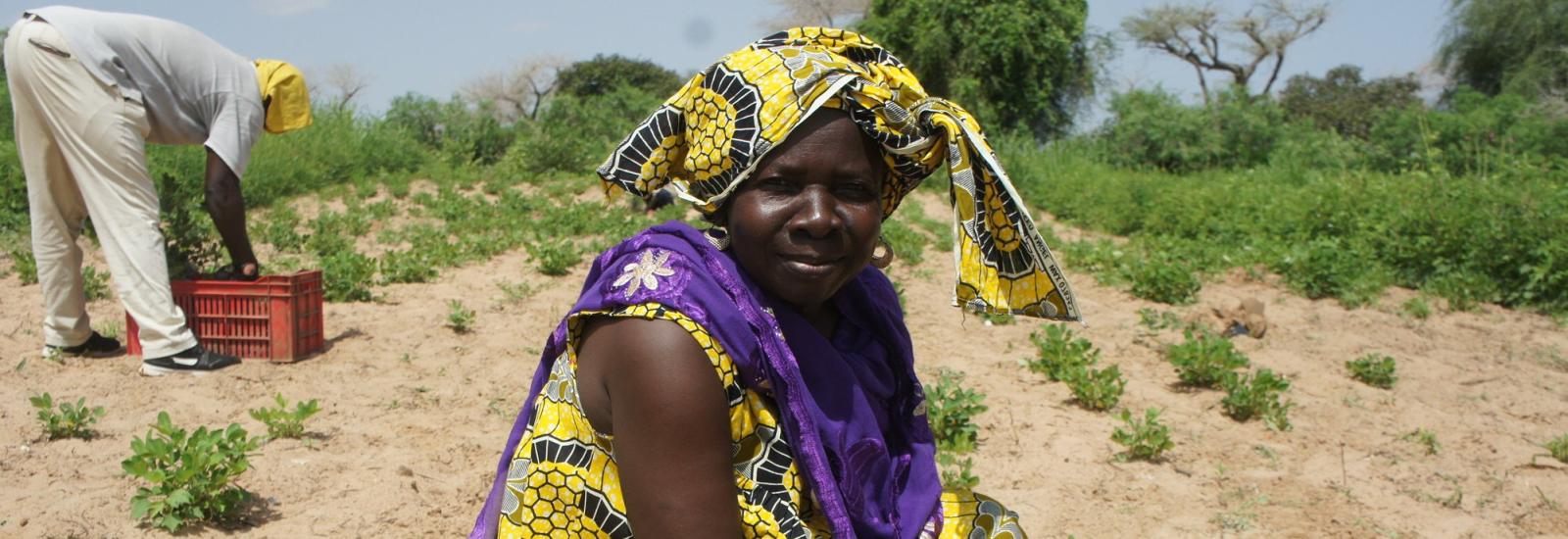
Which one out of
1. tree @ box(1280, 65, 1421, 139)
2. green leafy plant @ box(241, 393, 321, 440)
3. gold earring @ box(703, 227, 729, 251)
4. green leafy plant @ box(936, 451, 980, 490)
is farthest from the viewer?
tree @ box(1280, 65, 1421, 139)

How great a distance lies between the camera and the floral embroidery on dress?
5.25 feet

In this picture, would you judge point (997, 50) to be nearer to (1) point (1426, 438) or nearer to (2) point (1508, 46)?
(2) point (1508, 46)

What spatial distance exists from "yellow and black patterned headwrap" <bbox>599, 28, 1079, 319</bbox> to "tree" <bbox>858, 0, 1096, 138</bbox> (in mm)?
21530

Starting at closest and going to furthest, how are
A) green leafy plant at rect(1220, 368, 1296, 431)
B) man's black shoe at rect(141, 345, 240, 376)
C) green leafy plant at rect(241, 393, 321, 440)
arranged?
1. green leafy plant at rect(241, 393, 321, 440)
2. green leafy plant at rect(1220, 368, 1296, 431)
3. man's black shoe at rect(141, 345, 240, 376)

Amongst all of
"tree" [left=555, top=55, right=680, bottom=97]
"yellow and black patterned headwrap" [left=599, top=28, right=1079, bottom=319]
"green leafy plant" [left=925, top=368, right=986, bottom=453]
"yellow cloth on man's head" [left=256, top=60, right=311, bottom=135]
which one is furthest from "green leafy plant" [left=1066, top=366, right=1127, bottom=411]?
"tree" [left=555, top=55, right=680, bottom=97]

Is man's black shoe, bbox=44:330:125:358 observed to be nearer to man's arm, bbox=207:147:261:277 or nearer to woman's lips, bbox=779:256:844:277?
man's arm, bbox=207:147:261:277

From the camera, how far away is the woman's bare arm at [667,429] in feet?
5.05

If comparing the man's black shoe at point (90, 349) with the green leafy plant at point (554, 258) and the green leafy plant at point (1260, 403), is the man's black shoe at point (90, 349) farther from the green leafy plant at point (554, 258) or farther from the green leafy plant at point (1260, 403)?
the green leafy plant at point (1260, 403)

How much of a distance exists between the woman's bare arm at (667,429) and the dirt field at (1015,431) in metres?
1.85

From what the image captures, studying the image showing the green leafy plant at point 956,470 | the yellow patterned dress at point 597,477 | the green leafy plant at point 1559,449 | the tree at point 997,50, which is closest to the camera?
A: the yellow patterned dress at point 597,477

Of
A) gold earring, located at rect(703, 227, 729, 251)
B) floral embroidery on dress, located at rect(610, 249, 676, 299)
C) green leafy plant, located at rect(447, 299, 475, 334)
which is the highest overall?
gold earring, located at rect(703, 227, 729, 251)

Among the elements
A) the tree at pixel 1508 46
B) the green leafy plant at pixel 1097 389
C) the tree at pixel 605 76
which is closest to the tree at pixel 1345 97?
the tree at pixel 1508 46

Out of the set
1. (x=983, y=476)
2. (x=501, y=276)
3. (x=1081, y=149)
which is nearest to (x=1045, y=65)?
(x=1081, y=149)

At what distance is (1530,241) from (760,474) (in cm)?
722
